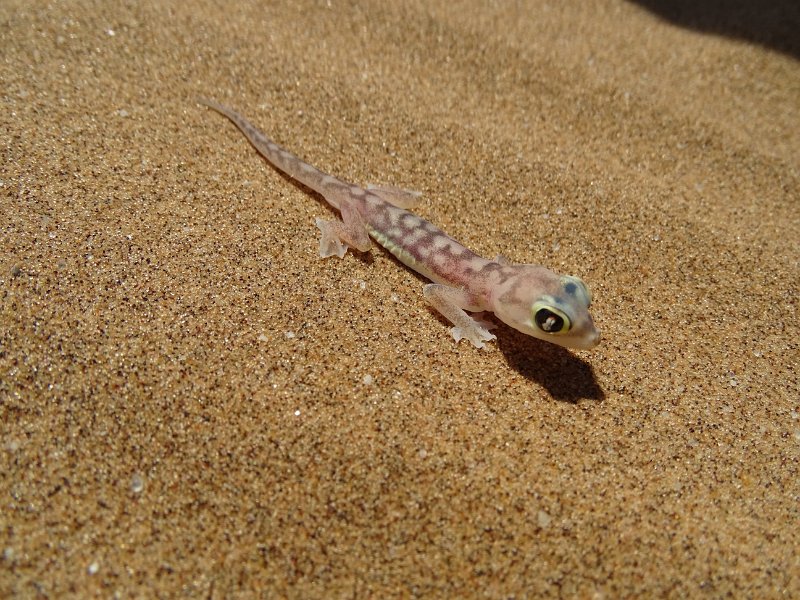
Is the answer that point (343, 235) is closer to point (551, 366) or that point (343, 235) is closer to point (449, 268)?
point (449, 268)

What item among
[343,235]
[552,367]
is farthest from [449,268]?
[552,367]

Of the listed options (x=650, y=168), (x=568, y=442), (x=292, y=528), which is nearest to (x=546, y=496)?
(x=568, y=442)

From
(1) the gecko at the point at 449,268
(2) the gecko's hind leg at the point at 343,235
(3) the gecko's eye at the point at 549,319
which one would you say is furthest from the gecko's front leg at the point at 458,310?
(2) the gecko's hind leg at the point at 343,235

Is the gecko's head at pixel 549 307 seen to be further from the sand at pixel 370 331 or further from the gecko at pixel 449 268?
the sand at pixel 370 331

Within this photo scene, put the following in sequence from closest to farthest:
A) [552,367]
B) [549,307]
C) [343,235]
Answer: [549,307] → [552,367] → [343,235]

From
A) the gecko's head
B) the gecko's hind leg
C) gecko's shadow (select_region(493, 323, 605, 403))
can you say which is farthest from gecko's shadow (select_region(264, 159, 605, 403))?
the gecko's hind leg

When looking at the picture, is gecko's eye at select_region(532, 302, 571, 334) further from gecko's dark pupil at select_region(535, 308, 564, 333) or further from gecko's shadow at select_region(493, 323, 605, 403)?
gecko's shadow at select_region(493, 323, 605, 403)
